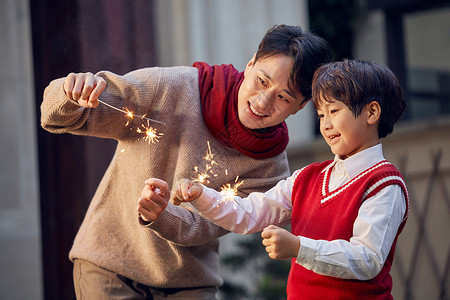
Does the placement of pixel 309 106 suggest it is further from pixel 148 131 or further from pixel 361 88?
pixel 361 88

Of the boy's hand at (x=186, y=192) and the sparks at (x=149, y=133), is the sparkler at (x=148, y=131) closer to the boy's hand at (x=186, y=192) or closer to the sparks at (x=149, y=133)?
the sparks at (x=149, y=133)

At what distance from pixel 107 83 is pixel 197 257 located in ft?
1.70

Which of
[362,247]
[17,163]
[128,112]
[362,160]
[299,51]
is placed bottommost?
[17,163]

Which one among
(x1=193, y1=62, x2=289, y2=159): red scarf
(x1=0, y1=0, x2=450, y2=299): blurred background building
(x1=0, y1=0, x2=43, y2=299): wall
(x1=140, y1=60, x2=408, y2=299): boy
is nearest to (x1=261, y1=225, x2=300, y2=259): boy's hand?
(x1=140, y1=60, x2=408, y2=299): boy

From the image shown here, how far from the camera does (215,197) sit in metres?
1.29

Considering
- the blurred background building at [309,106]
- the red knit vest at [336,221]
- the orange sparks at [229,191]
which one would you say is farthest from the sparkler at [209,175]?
the blurred background building at [309,106]

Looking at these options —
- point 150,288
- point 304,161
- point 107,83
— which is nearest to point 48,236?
point 150,288

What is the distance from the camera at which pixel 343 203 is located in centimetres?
121

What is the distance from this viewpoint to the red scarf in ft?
4.91

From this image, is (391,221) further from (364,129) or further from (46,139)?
(46,139)

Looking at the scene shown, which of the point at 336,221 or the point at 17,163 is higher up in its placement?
the point at 336,221

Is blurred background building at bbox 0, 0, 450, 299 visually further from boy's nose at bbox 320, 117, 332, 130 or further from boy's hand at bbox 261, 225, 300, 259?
boy's hand at bbox 261, 225, 300, 259

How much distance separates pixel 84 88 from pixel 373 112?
59cm

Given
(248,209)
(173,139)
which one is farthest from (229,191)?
(173,139)
